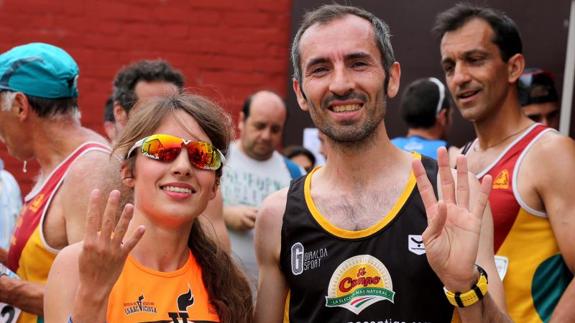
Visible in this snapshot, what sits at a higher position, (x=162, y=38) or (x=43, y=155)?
(x=162, y=38)

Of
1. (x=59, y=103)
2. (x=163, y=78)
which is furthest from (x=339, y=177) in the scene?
(x=163, y=78)

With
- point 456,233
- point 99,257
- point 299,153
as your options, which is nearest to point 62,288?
point 99,257

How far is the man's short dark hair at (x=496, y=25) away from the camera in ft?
13.7

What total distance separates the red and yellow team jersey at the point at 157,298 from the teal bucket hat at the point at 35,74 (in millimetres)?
1257

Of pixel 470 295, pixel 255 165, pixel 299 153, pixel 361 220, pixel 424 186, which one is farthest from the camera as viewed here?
pixel 299 153

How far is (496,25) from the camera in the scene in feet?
13.7

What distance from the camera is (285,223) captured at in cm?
308

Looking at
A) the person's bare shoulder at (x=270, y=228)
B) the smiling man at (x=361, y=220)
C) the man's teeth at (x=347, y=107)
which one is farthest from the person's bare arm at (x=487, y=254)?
the person's bare shoulder at (x=270, y=228)

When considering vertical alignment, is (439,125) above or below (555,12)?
below

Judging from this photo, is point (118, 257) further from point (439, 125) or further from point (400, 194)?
point (439, 125)

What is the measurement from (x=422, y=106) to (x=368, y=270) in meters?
3.01

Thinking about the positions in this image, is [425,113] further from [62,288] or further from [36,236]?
[62,288]

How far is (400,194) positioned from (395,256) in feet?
0.73

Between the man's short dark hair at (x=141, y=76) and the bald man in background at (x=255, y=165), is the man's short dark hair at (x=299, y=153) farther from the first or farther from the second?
the man's short dark hair at (x=141, y=76)
